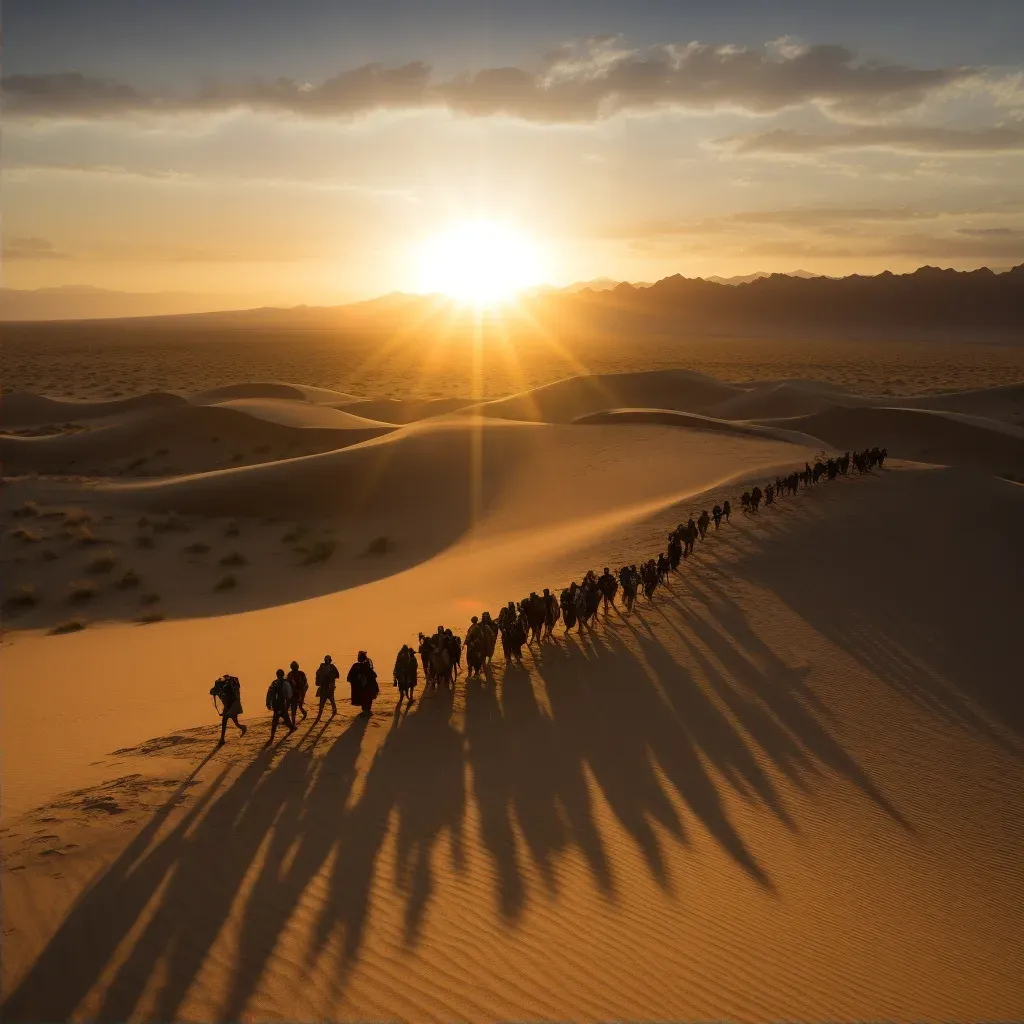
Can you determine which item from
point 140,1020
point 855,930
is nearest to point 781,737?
point 855,930

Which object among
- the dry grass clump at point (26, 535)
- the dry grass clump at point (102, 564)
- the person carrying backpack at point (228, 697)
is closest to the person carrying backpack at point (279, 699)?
the person carrying backpack at point (228, 697)

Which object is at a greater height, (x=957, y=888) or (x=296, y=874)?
(x=296, y=874)

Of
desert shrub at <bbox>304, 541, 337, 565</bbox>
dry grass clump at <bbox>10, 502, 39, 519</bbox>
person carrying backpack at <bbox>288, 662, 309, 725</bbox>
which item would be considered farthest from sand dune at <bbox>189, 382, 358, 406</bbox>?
person carrying backpack at <bbox>288, 662, 309, 725</bbox>

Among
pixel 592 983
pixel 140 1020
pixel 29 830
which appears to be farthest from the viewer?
pixel 29 830

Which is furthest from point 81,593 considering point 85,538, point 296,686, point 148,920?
point 148,920

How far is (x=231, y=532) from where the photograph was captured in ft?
87.8

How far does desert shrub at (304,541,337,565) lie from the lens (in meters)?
24.8

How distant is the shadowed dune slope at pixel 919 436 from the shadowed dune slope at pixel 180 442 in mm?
22435

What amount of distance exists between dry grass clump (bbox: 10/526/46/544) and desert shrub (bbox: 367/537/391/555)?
952cm

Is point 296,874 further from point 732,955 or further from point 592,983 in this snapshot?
point 732,955

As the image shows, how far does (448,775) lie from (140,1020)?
4327 millimetres

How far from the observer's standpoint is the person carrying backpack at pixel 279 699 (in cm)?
1052

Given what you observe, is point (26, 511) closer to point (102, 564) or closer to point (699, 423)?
point (102, 564)

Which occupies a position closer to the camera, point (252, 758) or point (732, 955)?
point (732, 955)
